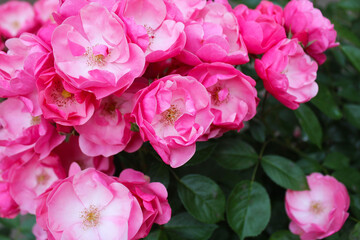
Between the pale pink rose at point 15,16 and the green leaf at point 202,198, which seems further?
the pale pink rose at point 15,16

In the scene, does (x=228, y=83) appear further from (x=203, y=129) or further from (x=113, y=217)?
(x=113, y=217)

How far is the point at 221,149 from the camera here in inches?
24.2

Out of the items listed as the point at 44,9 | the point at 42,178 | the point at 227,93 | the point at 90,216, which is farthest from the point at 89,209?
the point at 44,9

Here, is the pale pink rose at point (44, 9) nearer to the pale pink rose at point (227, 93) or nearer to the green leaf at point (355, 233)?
the pale pink rose at point (227, 93)

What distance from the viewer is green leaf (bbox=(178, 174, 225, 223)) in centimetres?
56

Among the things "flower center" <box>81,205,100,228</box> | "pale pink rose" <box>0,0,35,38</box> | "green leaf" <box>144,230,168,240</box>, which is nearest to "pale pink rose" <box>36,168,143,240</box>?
"flower center" <box>81,205,100,228</box>

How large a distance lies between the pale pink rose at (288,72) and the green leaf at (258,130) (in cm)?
17

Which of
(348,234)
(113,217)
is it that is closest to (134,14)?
(113,217)

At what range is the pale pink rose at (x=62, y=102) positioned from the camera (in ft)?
1.42

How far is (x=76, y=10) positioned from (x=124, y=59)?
0.08 meters

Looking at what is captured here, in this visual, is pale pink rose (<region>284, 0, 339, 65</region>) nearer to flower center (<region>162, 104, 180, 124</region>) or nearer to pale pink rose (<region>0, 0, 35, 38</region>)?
flower center (<region>162, 104, 180, 124</region>)

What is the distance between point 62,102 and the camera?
18.2 inches

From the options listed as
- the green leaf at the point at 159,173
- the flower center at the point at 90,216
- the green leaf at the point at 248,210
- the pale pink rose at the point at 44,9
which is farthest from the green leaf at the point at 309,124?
the pale pink rose at the point at 44,9

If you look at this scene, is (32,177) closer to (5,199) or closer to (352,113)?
(5,199)
